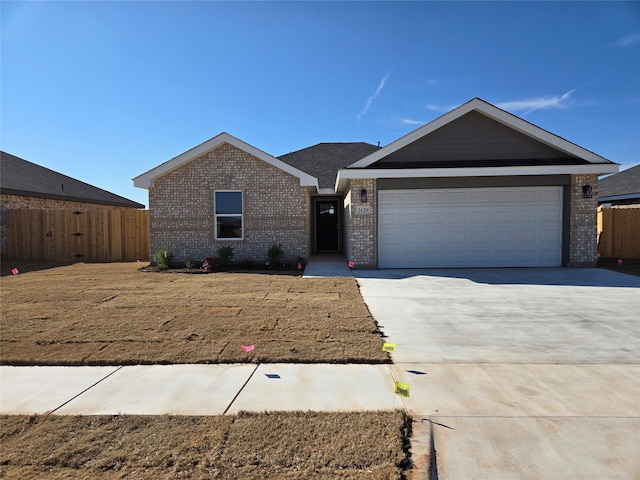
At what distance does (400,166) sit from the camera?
11.2 m

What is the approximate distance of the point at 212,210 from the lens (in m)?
13.0

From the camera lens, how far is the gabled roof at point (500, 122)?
10.8 meters

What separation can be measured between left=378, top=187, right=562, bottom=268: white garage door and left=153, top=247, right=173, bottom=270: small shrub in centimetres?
703

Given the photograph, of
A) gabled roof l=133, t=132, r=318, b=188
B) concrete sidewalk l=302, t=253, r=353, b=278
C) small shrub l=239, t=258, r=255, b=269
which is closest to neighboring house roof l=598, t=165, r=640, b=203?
concrete sidewalk l=302, t=253, r=353, b=278

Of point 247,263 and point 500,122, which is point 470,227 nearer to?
point 500,122

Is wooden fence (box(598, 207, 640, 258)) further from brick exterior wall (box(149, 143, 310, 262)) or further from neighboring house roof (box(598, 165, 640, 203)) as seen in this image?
brick exterior wall (box(149, 143, 310, 262))

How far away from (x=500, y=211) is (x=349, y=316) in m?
7.76

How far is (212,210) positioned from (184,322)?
316 inches

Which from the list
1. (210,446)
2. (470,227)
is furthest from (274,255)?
(210,446)

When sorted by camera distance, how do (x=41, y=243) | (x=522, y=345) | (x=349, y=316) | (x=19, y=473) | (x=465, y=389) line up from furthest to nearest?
(x=41, y=243), (x=349, y=316), (x=522, y=345), (x=465, y=389), (x=19, y=473)

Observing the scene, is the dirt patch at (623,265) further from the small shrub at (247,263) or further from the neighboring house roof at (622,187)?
the small shrub at (247,263)

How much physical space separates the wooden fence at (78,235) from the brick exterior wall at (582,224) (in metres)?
15.3

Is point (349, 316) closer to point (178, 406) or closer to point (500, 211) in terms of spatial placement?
point (178, 406)

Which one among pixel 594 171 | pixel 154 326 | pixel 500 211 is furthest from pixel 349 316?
pixel 594 171
